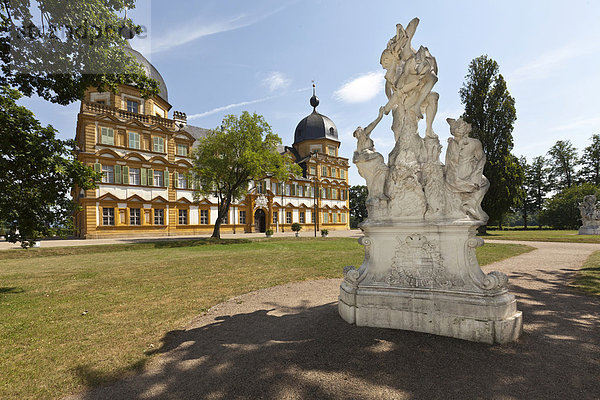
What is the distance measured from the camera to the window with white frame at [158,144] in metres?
29.4

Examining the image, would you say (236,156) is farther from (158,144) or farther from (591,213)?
(591,213)

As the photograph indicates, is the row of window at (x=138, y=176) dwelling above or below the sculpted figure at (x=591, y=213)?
above

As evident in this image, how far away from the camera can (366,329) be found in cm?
387

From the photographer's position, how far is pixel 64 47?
6438 mm

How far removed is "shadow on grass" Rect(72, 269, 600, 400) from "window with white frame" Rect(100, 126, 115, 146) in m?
28.5

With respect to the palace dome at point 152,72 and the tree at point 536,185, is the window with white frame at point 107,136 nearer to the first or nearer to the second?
the palace dome at point 152,72

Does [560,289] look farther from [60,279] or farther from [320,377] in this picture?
[60,279]

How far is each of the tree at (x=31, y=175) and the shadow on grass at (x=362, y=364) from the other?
4.60m

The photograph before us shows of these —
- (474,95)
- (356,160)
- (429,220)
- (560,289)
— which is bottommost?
(560,289)

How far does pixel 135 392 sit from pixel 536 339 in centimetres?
457

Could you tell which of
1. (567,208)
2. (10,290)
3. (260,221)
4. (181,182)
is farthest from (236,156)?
(567,208)

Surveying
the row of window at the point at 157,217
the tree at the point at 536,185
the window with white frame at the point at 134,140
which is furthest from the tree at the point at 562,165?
the window with white frame at the point at 134,140

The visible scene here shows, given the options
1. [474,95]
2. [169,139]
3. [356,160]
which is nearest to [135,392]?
[356,160]

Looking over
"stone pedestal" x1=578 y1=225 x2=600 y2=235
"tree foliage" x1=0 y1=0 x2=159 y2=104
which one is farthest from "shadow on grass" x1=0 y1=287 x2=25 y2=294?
"stone pedestal" x1=578 y1=225 x2=600 y2=235
